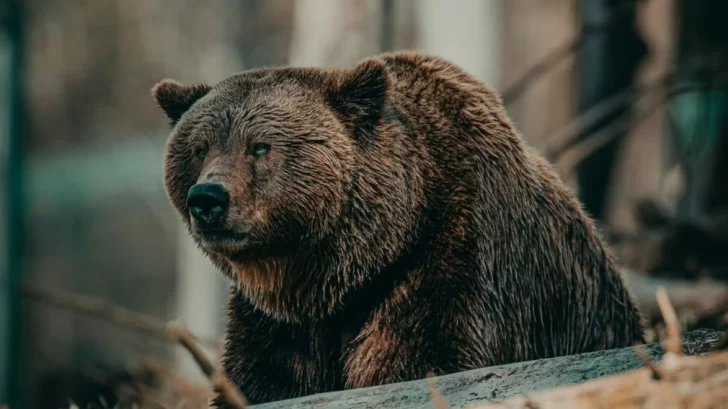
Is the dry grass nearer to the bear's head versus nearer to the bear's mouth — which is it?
the bear's mouth

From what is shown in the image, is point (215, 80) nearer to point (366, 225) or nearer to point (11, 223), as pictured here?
point (11, 223)

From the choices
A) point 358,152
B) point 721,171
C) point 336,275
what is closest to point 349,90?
point 358,152

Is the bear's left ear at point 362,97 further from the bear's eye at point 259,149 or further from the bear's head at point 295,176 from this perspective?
the bear's eye at point 259,149

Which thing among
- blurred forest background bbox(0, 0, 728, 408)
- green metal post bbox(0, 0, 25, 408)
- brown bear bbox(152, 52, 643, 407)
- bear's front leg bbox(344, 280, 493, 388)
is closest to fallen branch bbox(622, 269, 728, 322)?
blurred forest background bbox(0, 0, 728, 408)

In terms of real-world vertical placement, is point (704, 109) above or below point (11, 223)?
above

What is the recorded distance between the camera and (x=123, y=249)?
795 inches

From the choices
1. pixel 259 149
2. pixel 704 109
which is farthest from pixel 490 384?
pixel 704 109

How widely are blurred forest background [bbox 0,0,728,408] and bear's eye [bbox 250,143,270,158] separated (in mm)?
3406

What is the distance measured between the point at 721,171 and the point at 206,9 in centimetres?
949

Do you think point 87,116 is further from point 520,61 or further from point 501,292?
point 501,292

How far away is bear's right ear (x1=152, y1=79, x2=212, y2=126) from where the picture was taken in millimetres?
4566

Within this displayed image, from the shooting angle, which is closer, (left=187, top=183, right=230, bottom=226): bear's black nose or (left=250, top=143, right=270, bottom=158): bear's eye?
(left=187, top=183, right=230, bottom=226): bear's black nose

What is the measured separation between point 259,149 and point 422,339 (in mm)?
952

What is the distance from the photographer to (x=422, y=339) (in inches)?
161
